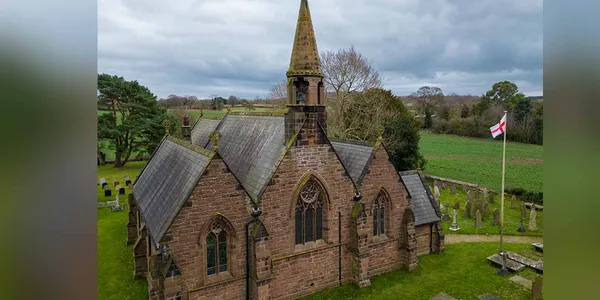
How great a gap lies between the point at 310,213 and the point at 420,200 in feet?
27.2

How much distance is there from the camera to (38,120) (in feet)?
4.57

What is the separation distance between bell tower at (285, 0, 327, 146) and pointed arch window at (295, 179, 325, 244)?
212 centimetres

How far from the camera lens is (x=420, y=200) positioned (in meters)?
20.8

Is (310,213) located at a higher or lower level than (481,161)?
lower

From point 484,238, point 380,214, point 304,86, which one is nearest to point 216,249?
point 304,86

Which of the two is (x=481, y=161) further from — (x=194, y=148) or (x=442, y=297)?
(x=194, y=148)

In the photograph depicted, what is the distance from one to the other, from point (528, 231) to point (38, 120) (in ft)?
95.2

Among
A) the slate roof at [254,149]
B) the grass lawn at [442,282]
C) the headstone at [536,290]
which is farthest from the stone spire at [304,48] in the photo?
the headstone at [536,290]

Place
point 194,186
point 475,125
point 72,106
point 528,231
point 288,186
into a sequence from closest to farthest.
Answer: point 72,106 < point 194,186 < point 288,186 < point 528,231 < point 475,125

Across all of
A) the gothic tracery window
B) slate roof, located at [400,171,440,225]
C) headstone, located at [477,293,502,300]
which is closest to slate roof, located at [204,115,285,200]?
the gothic tracery window

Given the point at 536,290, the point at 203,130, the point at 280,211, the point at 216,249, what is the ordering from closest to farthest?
1. the point at 216,249
2. the point at 280,211
3. the point at 536,290
4. the point at 203,130

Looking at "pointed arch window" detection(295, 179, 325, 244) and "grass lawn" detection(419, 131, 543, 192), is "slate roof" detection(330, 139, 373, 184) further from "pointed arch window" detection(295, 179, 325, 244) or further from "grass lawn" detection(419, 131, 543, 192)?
"grass lawn" detection(419, 131, 543, 192)

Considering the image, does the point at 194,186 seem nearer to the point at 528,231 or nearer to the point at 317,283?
the point at 317,283

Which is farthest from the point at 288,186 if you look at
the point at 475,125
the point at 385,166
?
the point at 475,125
